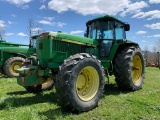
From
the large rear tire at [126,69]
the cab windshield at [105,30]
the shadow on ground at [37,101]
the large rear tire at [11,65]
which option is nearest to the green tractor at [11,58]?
the large rear tire at [11,65]

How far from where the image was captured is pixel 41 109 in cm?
550

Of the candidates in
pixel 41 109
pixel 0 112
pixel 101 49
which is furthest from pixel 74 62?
pixel 101 49

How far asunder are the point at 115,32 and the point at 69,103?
12.7ft

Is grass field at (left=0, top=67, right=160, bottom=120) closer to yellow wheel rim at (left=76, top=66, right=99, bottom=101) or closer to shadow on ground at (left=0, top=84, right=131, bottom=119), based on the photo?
shadow on ground at (left=0, top=84, right=131, bottom=119)

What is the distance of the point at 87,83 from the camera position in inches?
236

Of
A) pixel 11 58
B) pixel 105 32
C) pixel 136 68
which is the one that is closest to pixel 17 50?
pixel 11 58

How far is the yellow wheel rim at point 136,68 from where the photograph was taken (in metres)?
8.44

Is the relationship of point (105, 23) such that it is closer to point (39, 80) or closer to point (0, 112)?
point (39, 80)

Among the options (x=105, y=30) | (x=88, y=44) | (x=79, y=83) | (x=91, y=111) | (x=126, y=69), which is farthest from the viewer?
(x=105, y=30)

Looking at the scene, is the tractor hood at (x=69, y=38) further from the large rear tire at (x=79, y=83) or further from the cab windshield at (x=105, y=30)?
the large rear tire at (x=79, y=83)

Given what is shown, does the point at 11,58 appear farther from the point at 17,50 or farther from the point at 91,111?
the point at 91,111

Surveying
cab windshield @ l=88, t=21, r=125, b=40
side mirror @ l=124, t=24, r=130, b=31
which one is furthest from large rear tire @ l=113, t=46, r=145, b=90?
side mirror @ l=124, t=24, r=130, b=31

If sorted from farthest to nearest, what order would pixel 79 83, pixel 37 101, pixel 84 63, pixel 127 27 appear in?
pixel 127 27 < pixel 37 101 < pixel 79 83 < pixel 84 63

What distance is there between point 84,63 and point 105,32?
107 inches
